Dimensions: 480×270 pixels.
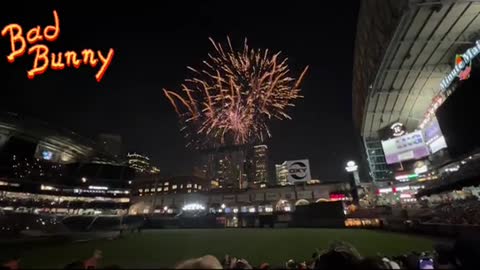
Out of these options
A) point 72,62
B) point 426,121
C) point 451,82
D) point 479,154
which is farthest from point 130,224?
point 426,121

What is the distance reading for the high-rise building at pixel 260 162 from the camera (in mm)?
118375

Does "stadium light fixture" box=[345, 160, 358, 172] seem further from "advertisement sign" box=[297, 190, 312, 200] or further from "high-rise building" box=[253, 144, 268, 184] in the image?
"high-rise building" box=[253, 144, 268, 184]

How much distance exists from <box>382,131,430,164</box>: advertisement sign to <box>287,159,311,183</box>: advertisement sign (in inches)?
1191

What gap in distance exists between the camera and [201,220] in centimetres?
3981

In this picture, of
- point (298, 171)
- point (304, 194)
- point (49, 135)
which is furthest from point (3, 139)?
point (304, 194)

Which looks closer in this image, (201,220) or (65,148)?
(201,220)

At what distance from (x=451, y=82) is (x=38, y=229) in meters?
53.1

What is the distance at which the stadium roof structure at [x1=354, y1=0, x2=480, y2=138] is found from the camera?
30141 mm

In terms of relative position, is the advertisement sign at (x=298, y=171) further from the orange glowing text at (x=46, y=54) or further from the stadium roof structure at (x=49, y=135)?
the stadium roof structure at (x=49, y=135)

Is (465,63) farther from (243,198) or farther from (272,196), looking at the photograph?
(243,198)

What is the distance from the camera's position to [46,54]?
14.7m

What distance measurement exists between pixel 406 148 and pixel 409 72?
1756cm

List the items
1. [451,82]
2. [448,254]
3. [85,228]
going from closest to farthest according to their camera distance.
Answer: [448,254] < [85,228] < [451,82]

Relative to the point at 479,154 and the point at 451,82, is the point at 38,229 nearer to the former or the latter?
the point at 479,154
